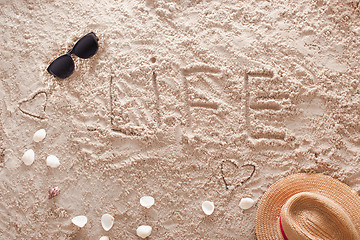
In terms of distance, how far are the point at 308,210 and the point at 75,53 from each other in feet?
4.30

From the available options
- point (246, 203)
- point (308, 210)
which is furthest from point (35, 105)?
point (308, 210)

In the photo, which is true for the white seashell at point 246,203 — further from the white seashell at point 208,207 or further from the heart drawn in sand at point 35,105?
the heart drawn in sand at point 35,105

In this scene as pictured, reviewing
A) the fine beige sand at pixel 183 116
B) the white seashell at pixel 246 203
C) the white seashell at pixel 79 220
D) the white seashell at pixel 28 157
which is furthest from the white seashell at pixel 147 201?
the white seashell at pixel 28 157

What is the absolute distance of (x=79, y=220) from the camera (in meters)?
1.65

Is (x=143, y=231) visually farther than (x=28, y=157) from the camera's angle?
No

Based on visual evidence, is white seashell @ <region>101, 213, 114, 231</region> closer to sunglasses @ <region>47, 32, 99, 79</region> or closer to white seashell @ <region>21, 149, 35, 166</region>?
white seashell @ <region>21, 149, 35, 166</region>

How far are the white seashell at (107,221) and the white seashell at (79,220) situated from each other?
90mm

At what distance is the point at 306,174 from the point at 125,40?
109 centimetres

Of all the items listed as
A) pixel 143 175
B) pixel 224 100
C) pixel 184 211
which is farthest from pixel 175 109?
pixel 184 211

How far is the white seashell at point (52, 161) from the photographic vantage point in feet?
5.55

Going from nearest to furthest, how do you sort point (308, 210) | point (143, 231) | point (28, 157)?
point (308, 210), point (143, 231), point (28, 157)

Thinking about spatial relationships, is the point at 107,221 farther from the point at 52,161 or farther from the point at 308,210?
the point at 308,210

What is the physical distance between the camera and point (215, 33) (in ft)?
5.68

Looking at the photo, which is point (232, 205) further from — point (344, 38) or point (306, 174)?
point (344, 38)
